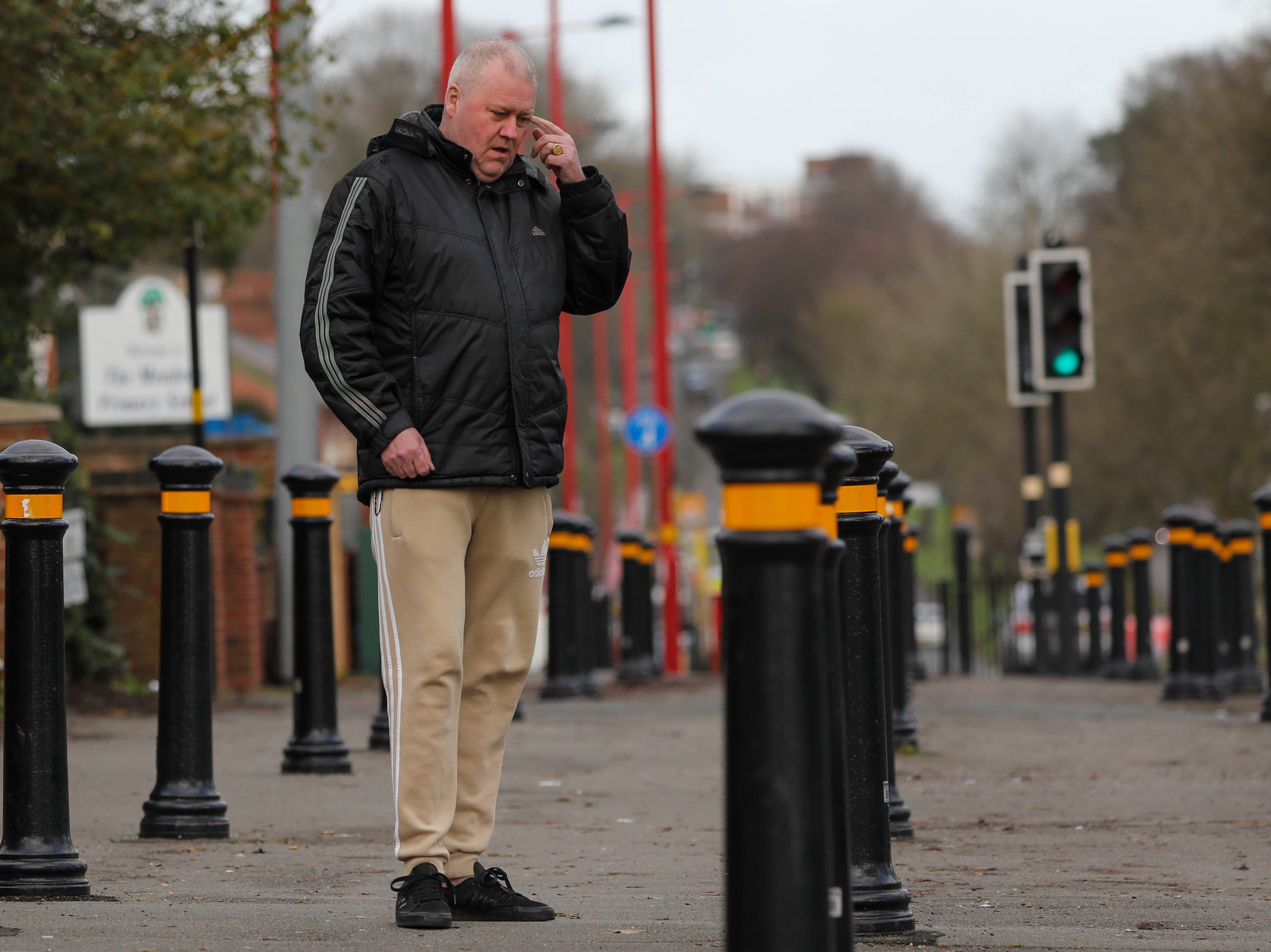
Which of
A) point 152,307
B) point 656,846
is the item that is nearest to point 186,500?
point 656,846

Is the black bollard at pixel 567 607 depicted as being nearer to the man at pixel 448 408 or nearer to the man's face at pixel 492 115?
the man at pixel 448 408

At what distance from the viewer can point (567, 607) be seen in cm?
1526

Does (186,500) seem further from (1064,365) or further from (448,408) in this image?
(1064,365)

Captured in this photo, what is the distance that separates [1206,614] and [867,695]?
399 inches

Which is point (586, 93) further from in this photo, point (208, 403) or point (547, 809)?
point (547, 809)

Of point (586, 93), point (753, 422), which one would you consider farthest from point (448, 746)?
point (586, 93)

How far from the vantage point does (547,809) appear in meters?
7.88

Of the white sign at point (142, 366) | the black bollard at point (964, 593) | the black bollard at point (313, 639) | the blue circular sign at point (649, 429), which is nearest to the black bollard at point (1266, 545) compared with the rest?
the black bollard at point (313, 639)

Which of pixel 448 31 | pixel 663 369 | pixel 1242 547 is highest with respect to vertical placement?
pixel 448 31

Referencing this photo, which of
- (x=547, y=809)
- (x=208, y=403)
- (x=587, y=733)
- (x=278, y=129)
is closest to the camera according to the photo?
(x=547, y=809)

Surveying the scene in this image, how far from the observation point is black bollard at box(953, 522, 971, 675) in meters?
23.3

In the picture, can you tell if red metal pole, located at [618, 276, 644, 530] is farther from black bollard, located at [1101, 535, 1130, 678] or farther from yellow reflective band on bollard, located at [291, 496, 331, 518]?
yellow reflective band on bollard, located at [291, 496, 331, 518]

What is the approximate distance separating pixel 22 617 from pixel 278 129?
8.78 m

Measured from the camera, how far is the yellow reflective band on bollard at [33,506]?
5418mm
